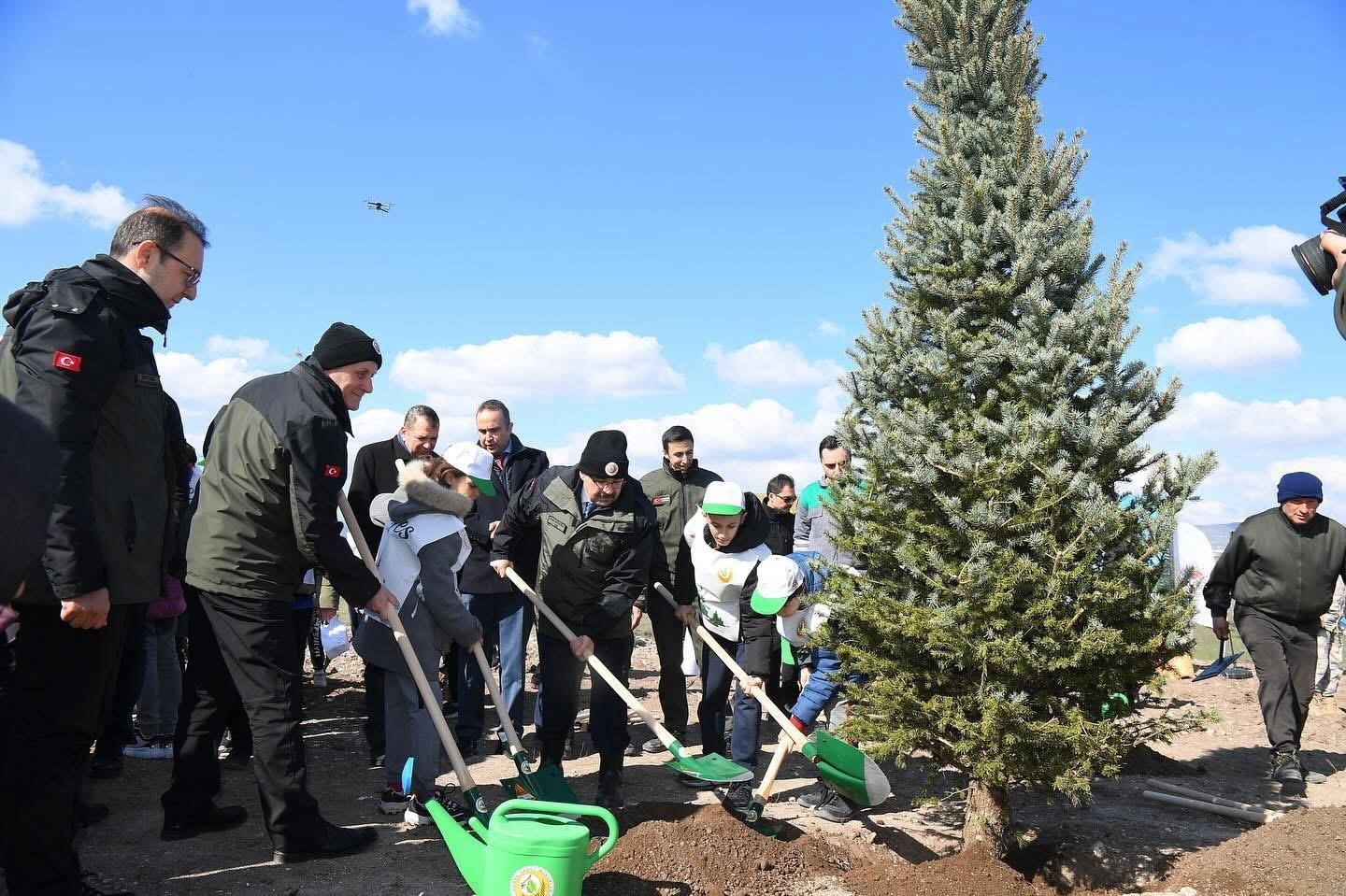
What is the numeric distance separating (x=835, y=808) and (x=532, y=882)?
2343 millimetres

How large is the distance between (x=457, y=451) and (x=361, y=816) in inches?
74.5

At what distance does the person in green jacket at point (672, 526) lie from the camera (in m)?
6.41

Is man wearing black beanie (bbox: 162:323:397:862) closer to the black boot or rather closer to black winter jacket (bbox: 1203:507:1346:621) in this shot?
the black boot

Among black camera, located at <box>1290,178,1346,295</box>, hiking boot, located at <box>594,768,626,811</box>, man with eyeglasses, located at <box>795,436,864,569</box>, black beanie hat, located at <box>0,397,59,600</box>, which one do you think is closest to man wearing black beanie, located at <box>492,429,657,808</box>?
hiking boot, located at <box>594,768,626,811</box>

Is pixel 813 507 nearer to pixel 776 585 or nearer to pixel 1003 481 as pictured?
pixel 776 585

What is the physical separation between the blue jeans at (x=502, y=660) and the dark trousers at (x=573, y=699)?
92 cm

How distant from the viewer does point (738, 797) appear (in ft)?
15.3

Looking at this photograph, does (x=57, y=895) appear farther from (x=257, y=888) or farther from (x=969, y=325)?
(x=969, y=325)

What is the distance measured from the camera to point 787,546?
7.41m

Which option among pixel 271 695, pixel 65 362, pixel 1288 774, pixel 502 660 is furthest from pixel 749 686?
Result: pixel 1288 774

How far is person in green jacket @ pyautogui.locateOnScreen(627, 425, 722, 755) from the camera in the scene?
252 inches

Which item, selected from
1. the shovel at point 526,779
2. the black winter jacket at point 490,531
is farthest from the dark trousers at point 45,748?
the black winter jacket at point 490,531

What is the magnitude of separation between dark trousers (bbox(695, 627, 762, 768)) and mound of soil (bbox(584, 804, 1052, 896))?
920 mm

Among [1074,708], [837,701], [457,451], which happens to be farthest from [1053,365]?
[457,451]
